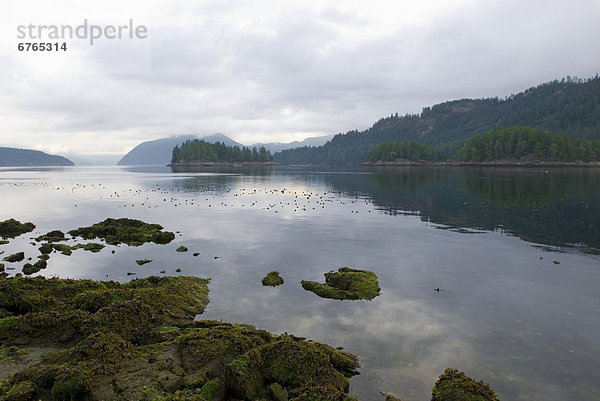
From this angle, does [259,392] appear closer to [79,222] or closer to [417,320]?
[417,320]

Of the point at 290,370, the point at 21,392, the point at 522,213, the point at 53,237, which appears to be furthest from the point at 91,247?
the point at 522,213

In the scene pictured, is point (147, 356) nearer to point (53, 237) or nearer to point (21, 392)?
point (21, 392)

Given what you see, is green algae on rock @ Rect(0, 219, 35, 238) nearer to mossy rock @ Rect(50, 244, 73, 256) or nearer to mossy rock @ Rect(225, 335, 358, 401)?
mossy rock @ Rect(50, 244, 73, 256)

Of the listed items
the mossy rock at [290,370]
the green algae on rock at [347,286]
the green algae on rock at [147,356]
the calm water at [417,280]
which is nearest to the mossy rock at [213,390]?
the green algae on rock at [147,356]

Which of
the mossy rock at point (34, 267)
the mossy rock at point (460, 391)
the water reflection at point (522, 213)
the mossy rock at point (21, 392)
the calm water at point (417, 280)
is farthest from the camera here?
the water reflection at point (522, 213)

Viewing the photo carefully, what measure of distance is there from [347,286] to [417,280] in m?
5.04

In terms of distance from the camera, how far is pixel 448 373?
39.4 ft

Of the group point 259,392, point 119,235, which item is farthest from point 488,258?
point 119,235

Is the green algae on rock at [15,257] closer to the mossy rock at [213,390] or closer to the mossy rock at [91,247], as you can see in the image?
the mossy rock at [91,247]

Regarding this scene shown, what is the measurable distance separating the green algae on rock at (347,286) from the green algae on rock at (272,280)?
157 cm

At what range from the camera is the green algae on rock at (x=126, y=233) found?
35253 millimetres

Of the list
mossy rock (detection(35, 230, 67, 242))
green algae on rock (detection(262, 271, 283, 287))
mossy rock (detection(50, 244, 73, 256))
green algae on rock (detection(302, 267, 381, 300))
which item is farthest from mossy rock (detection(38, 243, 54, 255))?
green algae on rock (detection(302, 267, 381, 300))

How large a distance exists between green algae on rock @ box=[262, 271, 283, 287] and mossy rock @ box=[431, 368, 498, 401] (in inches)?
489

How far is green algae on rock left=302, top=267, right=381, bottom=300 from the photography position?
20656mm
